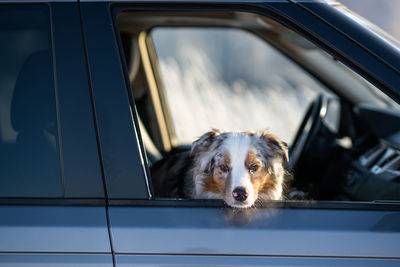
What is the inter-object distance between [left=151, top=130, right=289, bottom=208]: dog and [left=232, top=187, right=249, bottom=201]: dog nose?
0.41 feet

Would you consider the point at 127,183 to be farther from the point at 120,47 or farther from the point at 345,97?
the point at 345,97

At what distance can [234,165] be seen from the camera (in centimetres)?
221

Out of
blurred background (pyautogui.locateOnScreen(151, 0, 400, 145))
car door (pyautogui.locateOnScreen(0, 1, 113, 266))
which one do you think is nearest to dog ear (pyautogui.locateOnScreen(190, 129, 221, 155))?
car door (pyautogui.locateOnScreen(0, 1, 113, 266))

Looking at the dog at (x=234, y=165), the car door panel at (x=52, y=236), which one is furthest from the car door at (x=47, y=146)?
the dog at (x=234, y=165)

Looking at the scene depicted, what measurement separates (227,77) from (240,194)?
8337 mm

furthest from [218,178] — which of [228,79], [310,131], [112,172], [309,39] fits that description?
[228,79]

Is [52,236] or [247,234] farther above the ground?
[52,236]

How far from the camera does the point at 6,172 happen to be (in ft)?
5.54

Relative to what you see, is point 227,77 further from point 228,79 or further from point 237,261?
point 237,261

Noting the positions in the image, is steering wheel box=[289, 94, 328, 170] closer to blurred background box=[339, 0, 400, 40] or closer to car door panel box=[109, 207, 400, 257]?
blurred background box=[339, 0, 400, 40]

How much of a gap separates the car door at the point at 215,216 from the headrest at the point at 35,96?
0.66 ft

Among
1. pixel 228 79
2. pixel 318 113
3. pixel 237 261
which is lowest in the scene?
pixel 237 261

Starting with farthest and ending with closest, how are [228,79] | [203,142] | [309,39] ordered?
[228,79] → [203,142] → [309,39]

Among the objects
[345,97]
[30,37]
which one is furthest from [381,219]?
[345,97]
